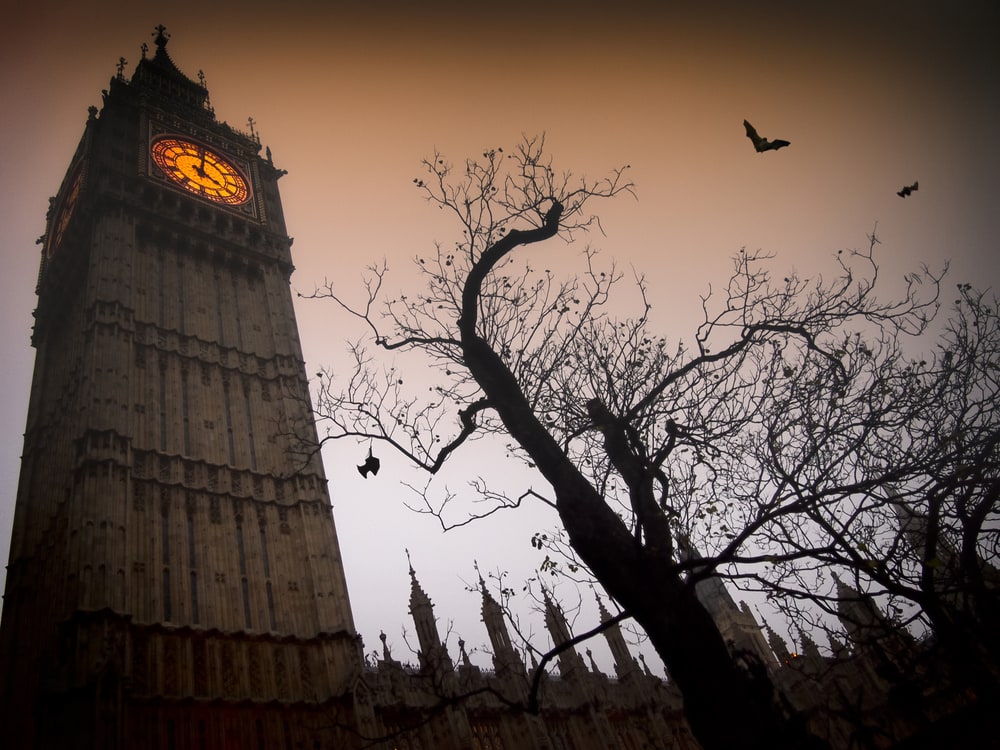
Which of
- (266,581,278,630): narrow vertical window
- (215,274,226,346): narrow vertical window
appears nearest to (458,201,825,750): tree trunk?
(266,581,278,630): narrow vertical window

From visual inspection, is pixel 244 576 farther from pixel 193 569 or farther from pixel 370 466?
pixel 370 466

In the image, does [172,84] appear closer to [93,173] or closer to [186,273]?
[93,173]

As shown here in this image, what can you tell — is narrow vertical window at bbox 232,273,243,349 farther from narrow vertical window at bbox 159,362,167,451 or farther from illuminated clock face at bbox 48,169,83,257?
illuminated clock face at bbox 48,169,83,257

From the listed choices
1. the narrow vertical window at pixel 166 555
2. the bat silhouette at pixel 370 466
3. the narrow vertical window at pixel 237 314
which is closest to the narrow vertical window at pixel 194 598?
the narrow vertical window at pixel 166 555

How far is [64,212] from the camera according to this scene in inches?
1565

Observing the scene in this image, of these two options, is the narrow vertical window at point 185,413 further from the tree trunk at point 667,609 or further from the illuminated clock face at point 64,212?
the tree trunk at point 667,609

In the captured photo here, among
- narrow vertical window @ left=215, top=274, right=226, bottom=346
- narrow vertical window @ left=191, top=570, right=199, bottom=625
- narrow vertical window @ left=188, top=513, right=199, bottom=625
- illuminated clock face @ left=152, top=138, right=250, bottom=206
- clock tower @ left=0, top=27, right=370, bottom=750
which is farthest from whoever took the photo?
illuminated clock face @ left=152, top=138, right=250, bottom=206

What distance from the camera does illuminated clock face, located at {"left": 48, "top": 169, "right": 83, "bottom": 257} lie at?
123 feet

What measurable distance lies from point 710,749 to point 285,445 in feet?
89.8

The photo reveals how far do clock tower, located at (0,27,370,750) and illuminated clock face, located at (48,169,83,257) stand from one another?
0.33 m

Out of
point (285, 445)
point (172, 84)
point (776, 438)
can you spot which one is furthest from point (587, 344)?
point (172, 84)

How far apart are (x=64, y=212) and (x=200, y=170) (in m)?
8.22

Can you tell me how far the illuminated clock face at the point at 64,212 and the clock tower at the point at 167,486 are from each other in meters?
0.33

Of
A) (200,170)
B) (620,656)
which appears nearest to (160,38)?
(200,170)
